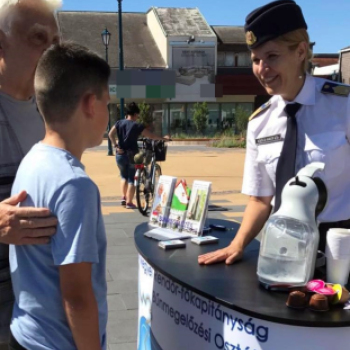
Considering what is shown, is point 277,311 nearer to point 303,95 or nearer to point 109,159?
point 303,95

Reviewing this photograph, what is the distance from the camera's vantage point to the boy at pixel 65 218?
134 cm

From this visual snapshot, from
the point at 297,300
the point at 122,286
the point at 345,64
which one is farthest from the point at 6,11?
the point at 345,64

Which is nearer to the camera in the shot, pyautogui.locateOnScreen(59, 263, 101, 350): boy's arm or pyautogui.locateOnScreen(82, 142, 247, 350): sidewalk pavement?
pyautogui.locateOnScreen(59, 263, 101, 350): boy's arm

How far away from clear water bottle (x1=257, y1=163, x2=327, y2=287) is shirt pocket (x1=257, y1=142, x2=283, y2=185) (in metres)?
0.36

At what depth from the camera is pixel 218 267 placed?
1.84 m

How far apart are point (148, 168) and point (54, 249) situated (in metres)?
6.53

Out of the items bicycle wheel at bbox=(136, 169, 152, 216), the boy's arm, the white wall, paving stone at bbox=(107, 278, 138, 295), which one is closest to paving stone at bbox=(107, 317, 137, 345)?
paving stone at bbox=(107, 278, 138, 295)

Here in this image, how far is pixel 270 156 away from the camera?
192 centimetres

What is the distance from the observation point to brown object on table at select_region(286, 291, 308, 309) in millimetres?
1390

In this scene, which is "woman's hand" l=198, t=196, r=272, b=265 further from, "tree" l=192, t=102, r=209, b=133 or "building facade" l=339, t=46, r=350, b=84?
"building facade" l=339, t=46, r=350, b=84

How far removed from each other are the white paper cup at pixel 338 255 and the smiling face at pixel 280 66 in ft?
2.03

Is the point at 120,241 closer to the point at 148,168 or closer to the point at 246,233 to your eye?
the point at 148,168

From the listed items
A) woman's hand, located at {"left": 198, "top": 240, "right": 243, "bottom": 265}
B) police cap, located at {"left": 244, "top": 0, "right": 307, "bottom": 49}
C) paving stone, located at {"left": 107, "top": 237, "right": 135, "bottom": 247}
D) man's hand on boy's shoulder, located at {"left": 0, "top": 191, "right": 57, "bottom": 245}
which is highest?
police cap, located at {"left": 244, "top": 0, "right": 307, "bottom": 49}

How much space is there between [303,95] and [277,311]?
34.1 inches
